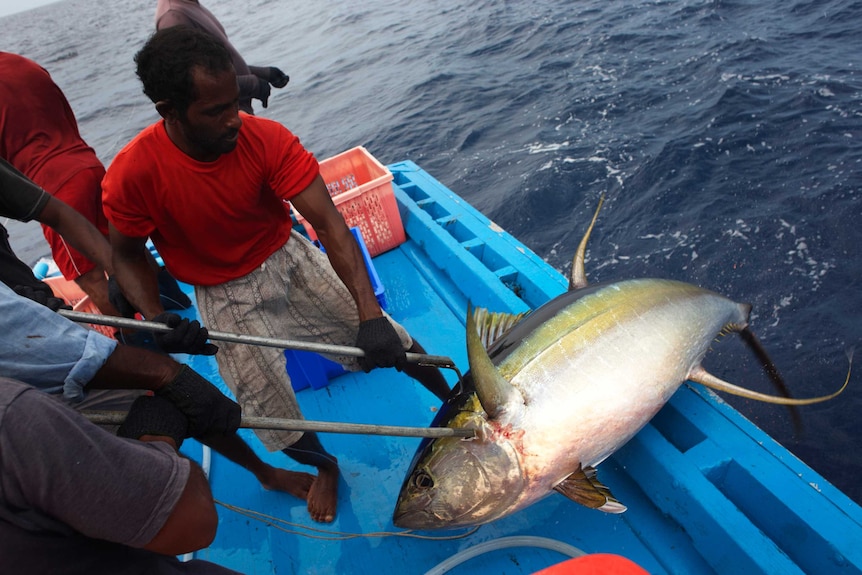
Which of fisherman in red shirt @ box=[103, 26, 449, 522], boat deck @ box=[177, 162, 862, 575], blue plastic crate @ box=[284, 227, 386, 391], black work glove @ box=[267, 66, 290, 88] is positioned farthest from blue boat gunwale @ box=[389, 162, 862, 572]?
black work glove @ box=[267, 66, 290, 88]

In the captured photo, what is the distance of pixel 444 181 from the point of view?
6422 millimetres

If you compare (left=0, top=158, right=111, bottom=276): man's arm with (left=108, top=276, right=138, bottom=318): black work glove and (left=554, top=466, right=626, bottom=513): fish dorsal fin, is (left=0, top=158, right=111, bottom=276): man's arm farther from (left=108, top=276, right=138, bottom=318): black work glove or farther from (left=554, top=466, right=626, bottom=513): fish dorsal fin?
(left=554, top=466, right=626, bottom=513): fish dorsal fin

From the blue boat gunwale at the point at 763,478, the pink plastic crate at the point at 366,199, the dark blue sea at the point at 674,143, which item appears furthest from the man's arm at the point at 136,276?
the dark blue sea at the point at 674,143

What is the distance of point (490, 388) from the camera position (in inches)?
65.4

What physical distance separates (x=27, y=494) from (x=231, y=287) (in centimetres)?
134

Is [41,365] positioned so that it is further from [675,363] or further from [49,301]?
[675,363]

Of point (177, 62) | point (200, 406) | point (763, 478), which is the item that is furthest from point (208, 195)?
point (763, 478)

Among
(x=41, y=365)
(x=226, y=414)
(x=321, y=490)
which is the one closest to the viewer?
(x=41, y=365)

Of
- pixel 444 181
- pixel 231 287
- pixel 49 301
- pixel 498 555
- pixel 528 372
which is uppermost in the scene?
pixel 49 301

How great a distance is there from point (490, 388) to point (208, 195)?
1.31 metres

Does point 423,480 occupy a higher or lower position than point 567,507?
higher

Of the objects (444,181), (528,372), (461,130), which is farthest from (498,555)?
(461,130)

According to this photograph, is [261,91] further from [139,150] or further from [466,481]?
[466,481]

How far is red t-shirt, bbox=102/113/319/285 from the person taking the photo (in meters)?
1.90
